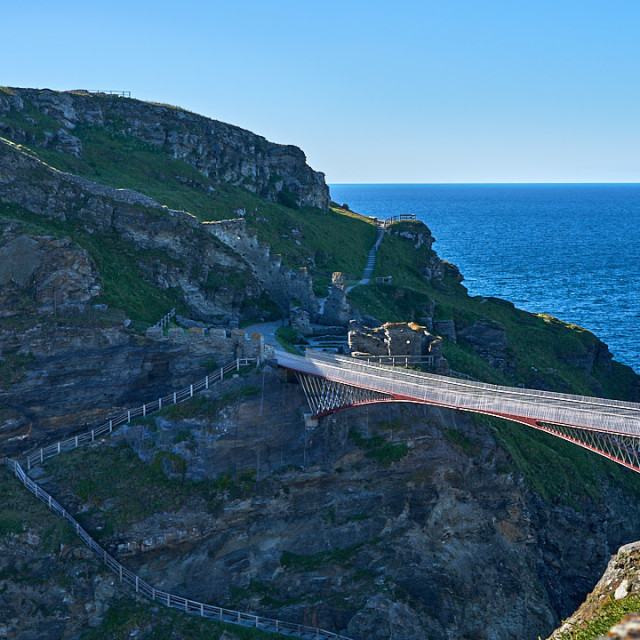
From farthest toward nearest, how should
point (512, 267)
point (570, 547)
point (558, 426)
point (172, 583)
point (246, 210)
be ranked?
1. point (512, 267)
2. point (246, 210)
3. point (570, 547)
4. point (172, 583)
5. point (558, 426)

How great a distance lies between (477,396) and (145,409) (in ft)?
75.0

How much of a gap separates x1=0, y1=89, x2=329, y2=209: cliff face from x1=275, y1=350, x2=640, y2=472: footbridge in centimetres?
4146

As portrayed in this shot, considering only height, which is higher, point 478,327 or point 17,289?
point 17,289

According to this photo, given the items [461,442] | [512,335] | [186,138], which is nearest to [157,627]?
[461,442]

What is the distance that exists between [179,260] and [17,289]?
14527 mm

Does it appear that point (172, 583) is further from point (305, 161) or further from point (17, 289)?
point (305, 161)

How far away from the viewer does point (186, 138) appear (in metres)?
92.9

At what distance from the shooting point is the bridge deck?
Answer: 3709cm

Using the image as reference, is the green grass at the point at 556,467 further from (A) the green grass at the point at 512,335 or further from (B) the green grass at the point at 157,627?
(B) the green grass at the point at 157,627

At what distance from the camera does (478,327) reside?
3228 inches

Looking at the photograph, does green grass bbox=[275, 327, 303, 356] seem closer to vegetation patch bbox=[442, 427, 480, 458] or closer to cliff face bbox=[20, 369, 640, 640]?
cliff face bbox=[20, 369, 640, 640]

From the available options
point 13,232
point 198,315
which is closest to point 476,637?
point 198,315

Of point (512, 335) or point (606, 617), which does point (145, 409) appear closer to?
point (606, 617)

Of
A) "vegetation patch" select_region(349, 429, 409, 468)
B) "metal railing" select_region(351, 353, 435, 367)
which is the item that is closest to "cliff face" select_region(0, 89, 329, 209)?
"metal railing" select_region(351, 353, 435, 367)
